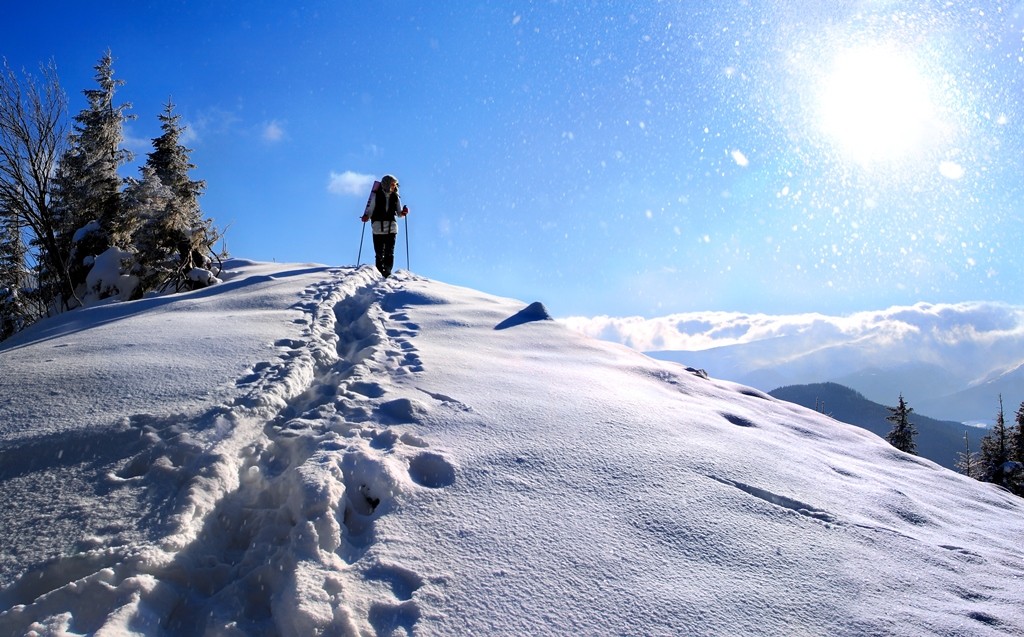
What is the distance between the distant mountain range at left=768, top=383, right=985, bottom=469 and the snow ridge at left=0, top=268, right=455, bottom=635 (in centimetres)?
12756

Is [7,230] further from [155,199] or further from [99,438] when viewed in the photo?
[99,438]

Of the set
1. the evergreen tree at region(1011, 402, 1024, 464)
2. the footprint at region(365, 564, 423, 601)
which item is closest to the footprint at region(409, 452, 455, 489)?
the footprint at region(365, 564, 423, 601)

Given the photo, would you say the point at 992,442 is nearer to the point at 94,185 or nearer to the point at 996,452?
the point at 996,452

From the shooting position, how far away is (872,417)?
162 meters

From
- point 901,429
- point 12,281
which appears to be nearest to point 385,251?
point 12,281

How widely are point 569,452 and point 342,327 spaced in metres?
5.25

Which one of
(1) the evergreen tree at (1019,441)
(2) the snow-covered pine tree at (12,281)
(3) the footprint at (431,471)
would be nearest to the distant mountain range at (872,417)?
(1) the evergreen tree at (1019,441)

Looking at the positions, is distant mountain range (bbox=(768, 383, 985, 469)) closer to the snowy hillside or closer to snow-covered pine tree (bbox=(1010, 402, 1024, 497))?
snow-covered pine tree (bbox=(1010, 402, 1024, 497))

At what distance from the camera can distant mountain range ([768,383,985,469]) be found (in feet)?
411

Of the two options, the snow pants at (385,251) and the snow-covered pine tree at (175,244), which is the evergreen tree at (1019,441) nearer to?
the snow pants at (385,251)

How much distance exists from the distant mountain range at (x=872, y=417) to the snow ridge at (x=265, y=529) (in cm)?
12756

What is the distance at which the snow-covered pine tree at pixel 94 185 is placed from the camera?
20.0 meters

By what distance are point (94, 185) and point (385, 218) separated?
14779mm

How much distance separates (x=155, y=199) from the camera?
1795 cm
